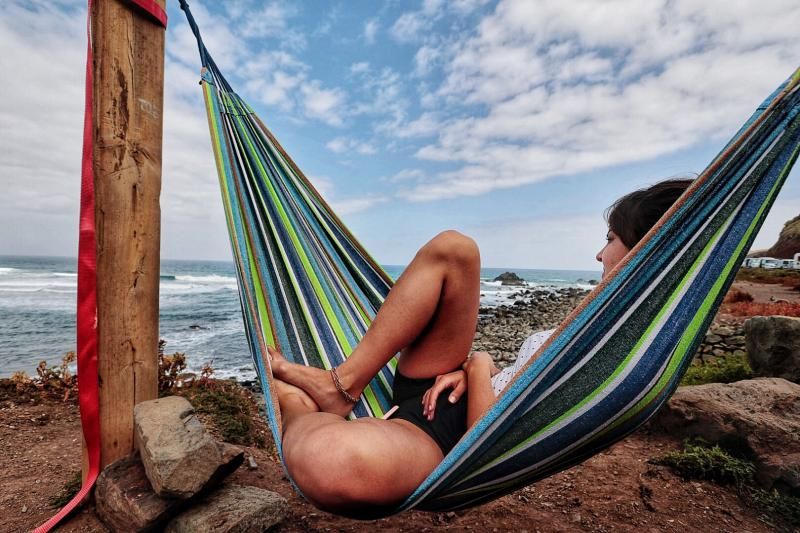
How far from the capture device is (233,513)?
1.41 m

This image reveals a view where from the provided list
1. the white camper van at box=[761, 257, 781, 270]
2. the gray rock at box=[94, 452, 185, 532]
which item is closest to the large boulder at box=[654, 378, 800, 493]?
the gray rock at box=[94, 452, 185, 532]

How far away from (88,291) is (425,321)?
1.06m

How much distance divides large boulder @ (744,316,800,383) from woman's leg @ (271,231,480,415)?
282 cm

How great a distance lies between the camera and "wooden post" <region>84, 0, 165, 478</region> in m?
1.38

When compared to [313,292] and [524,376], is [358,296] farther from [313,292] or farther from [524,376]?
[524,376]

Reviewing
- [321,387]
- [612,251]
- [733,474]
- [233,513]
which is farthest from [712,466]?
[233,513]

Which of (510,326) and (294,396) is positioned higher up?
(294,396)

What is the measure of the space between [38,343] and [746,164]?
363 inches

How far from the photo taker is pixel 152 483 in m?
1.32

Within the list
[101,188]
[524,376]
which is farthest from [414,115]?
[524,376]

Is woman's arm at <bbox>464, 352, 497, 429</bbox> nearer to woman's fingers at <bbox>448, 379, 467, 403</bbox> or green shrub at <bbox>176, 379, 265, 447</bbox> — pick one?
woman's fingers at <bbox>448, 379, 467, 403</bbox>

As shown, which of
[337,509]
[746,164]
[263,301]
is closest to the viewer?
[337,509]

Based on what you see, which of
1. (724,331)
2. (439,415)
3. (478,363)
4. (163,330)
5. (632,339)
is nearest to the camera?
(632,339)

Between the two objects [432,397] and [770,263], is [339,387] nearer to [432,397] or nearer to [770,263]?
[432,397]
